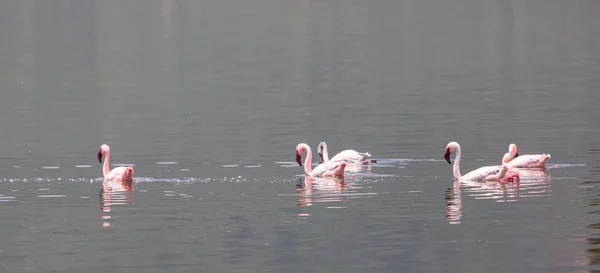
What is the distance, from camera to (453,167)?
117ft

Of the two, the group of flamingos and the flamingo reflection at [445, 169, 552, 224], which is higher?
the group of flamingos

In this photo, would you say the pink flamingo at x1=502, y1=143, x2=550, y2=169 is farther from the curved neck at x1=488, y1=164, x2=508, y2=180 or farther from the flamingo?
the flamingo

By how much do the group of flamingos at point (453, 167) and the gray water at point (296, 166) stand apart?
0.39 metres

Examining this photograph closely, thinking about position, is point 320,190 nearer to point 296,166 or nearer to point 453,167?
point 453,167

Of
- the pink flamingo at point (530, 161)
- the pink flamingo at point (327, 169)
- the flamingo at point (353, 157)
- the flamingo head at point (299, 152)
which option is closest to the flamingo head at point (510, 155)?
the pink flamingo at point (530, 161)

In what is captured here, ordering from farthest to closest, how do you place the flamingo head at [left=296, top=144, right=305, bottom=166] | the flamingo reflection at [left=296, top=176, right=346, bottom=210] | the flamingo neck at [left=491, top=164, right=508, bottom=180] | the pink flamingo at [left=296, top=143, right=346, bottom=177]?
the flamingo head at [left=296, top=144, right=305, bottom=166], the pink flamingo at [left=296, top=143, right=346, bottom=177], the flamingo neck at [left=491, top=164, right=508, bottom=180], the flamingo reflection at [left=296, top=176, right=346, bottom=210]

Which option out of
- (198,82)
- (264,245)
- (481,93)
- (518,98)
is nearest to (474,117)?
(518,98)

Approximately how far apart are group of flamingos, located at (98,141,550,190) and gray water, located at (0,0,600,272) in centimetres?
39

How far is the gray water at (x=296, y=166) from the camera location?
1026 inches

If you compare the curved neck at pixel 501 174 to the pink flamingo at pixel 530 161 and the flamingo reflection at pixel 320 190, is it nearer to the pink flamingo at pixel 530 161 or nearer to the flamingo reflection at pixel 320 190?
the pink flamingo at pixel 530 161

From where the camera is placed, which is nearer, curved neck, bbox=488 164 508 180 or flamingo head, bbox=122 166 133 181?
curved neck, bbox=488 164 508 180

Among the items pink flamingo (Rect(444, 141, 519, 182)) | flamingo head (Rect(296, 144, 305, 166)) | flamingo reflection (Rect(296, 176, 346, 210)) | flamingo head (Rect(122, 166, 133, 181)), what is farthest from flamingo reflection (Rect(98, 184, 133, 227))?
pink flamingo (Rect(444, 141, 519, 182))

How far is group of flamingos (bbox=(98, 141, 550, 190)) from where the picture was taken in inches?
1359

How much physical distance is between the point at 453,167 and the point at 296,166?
5.32 meters
